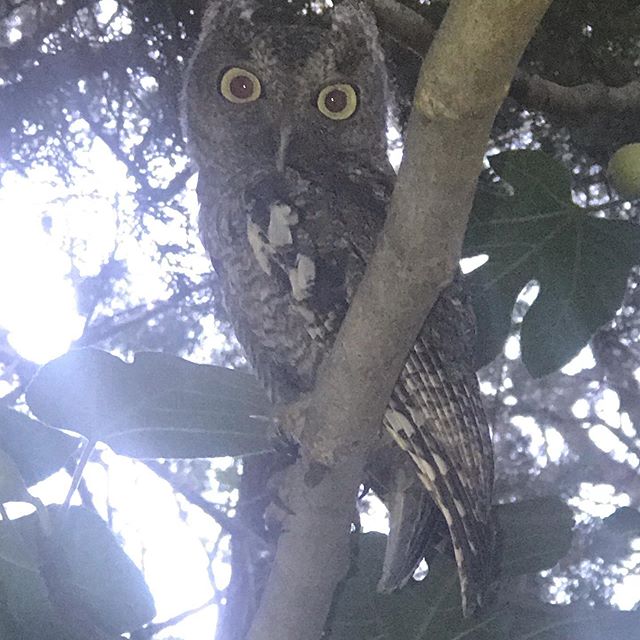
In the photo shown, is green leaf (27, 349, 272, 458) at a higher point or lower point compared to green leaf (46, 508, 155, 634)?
higher

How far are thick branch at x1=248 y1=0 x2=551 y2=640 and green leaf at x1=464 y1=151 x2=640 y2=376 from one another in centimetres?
31

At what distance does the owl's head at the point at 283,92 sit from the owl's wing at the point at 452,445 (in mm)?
346

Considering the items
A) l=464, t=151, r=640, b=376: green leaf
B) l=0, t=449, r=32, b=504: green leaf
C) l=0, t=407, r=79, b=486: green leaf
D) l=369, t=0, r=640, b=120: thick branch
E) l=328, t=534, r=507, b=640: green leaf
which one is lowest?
l=328, t=534, r=507, b=640: green leaf

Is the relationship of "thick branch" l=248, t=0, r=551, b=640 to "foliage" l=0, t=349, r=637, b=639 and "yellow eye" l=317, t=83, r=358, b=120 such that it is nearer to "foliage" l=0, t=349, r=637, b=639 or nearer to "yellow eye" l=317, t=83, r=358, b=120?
"foliage" l=0, t=349, r=637, b=639

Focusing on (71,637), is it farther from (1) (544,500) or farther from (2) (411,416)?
(1) (544,500)

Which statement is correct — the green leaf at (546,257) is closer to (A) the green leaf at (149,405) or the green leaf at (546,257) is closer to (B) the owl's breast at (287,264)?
(B) the owl's breast at (287,264)

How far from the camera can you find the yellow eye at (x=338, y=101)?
1165mm

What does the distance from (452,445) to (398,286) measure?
0.29 m

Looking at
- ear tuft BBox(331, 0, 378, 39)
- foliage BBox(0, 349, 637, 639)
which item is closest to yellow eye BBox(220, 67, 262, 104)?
ear tuft BBox(331, 0, 378, 39)

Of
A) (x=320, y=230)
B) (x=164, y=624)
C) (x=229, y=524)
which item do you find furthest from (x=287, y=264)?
(x=164, y=624)

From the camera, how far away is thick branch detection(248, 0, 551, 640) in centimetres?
49

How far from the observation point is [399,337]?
640 millimetres

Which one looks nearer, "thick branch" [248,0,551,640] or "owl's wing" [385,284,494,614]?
"thick branch" [248,0,551,640]

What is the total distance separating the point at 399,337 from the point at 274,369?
44 cm
